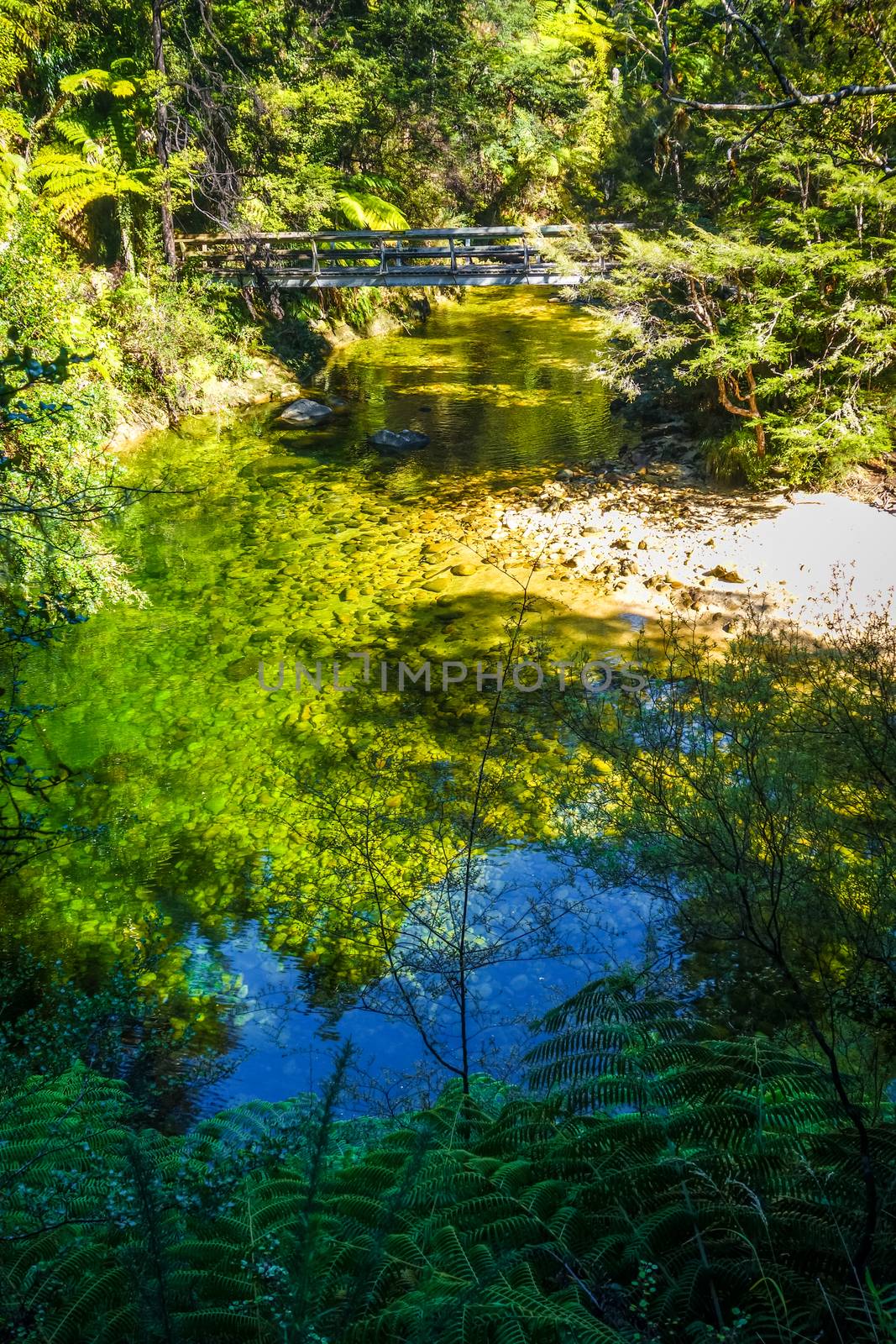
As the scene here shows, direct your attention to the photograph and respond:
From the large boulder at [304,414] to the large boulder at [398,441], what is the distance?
1.44 metres

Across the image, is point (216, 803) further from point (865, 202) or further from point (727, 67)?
point (727, 67)

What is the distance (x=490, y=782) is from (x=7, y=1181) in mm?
4377

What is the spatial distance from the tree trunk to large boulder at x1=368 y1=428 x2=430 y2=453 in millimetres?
4122

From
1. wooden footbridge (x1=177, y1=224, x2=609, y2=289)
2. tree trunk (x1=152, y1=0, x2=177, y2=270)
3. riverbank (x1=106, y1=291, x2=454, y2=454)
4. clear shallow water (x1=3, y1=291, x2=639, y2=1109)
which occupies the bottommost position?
clear shallow water (x1=3, y1=291, x2=639, y2=1109)

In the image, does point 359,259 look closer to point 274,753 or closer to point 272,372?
point 272,372

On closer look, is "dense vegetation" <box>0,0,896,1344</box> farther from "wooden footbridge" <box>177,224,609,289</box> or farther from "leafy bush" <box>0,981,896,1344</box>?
"wooden footbridge" <box>177,224,609,289</box>

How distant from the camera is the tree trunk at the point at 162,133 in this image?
12938 millimetres

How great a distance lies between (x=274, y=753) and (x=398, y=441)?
7628 millimetres

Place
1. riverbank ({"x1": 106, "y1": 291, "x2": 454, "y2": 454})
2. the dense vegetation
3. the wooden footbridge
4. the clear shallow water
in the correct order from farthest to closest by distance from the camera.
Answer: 1. the wooden footbridge
2. riverbank ({"x1": 106, "y1": 291, "x2": 454, "y2": 454})
3. the clear shallow water
4. the dense vegetation

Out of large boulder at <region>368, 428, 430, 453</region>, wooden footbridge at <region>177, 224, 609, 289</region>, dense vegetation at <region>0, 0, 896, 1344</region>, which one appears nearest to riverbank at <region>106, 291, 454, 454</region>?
dense vegetation at <region>0, 0, 896, 1344</region>

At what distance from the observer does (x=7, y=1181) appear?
2.21 metres

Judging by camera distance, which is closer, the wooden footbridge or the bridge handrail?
the bridge handrail

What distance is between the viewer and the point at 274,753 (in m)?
6.92

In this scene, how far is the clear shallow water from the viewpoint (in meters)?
5.07
